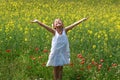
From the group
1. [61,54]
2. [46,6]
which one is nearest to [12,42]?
[61,54]

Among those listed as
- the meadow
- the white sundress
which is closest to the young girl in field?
the white sundress

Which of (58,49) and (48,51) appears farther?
(48,51)

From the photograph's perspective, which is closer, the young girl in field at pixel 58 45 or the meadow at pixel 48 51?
the young girl in field at pixel 58 45

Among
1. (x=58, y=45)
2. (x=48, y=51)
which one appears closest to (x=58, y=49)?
(x=58, y=45)

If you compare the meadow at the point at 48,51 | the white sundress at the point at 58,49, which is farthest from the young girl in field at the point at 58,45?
the meadow at the point at 48,51

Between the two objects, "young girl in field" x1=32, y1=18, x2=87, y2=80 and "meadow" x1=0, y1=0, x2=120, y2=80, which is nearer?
"young girl in field" x1=32, y1=18, x2=87, y2=80

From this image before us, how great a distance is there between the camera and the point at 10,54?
830 cm

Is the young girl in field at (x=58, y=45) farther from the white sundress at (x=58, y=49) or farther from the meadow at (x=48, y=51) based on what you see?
the meadow at (x=48, y=51)

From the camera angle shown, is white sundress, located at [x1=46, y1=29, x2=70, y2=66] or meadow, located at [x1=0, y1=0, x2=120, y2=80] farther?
meadow, located at [x1=0, y1=0, x2=120, y2=80]

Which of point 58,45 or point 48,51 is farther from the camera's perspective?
point 48,51

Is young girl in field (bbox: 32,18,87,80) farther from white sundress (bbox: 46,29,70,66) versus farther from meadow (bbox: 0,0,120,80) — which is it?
meadow (bbox: 0,0,120,80)

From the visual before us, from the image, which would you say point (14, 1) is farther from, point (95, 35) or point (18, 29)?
point (95, 35)

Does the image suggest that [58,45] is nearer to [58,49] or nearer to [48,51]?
[58,49]

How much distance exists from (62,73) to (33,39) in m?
2.22
